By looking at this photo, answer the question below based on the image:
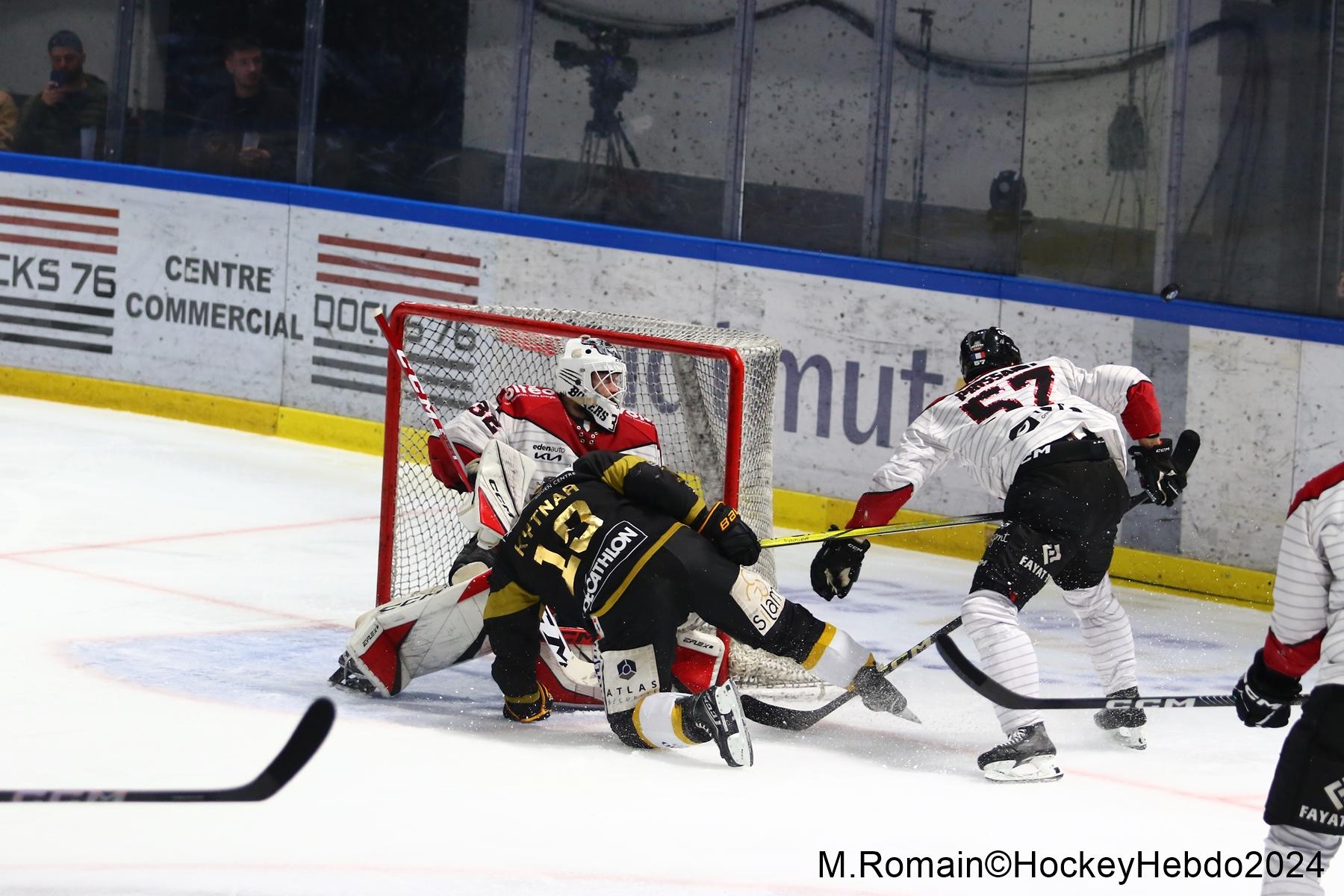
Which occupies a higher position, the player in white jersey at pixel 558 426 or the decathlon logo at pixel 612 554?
the player in white jersey at pixel 558 426

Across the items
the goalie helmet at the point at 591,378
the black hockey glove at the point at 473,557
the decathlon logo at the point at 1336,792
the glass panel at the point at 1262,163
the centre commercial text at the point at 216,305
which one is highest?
the glass panel at the point at 1262,163

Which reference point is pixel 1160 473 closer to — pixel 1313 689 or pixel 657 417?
pixel 657 417

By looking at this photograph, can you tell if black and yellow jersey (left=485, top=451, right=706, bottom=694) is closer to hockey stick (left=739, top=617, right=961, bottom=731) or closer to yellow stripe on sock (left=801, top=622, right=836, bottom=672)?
yellow stripe on sock (left=801, top=622, right=836, bottom=672)

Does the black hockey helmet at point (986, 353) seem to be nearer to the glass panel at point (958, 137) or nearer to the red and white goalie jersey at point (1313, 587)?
the red and white goalie jersey at point (1313, 587)

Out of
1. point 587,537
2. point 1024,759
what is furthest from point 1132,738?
point 587,537

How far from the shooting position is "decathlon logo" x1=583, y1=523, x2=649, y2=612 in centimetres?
429

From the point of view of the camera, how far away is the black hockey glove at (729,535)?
4.35 meters

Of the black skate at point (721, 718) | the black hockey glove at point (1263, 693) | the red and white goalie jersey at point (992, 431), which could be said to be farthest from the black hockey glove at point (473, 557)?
the black hockey glove at point (1263, 693)

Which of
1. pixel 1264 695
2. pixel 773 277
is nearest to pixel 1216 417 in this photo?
pixel 773 277

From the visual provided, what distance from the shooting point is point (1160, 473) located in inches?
188

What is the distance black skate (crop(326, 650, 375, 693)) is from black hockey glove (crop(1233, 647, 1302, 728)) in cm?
231

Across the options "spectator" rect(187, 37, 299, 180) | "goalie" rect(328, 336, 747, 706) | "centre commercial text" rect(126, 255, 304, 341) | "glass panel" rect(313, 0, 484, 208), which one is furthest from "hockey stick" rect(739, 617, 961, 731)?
"spectator" rect(187, 37, 299, 180)

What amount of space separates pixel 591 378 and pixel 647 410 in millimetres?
870

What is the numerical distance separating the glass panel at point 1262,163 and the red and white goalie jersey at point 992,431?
6.42 feet
